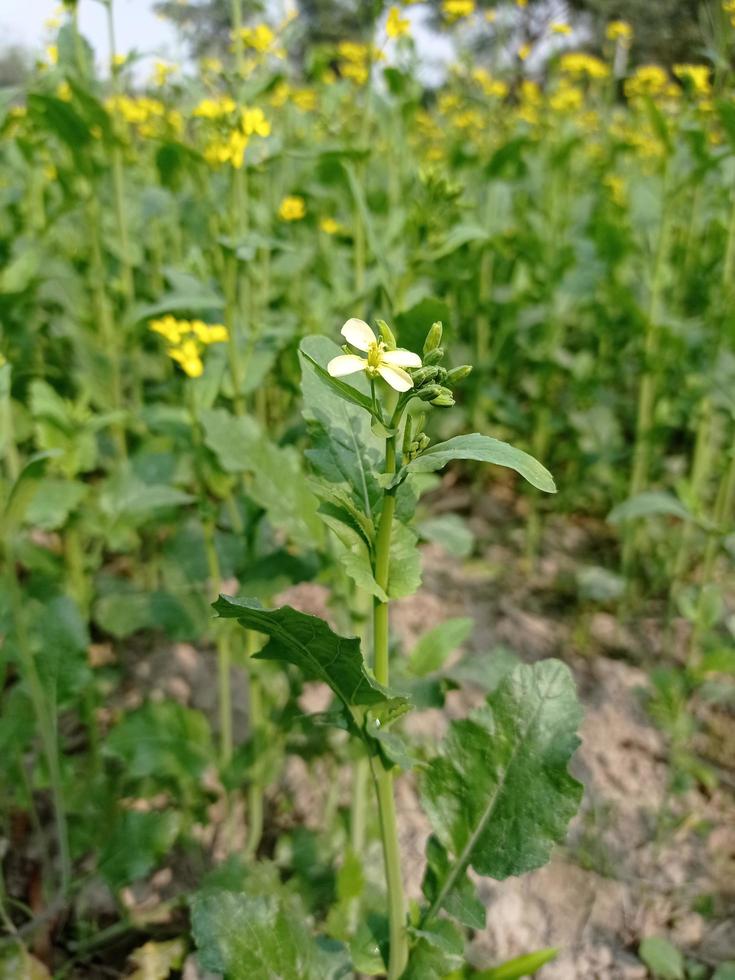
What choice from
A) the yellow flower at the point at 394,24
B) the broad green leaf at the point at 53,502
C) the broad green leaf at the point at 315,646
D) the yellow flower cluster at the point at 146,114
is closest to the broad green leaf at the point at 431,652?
the broad green leaf at the point at 315,646

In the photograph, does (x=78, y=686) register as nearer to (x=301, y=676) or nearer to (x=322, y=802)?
(x=301, y=676)

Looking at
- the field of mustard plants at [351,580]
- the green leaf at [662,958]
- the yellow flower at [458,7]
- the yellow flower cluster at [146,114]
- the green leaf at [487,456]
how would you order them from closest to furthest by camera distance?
the green leaf at [487,456]
the field of mustard plants at [351,580]
the green leaf at [662,958]
the yellow flower at [458,7]
the yellow flower cluster at [146,114]

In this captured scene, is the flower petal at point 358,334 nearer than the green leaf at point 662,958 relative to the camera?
Yes

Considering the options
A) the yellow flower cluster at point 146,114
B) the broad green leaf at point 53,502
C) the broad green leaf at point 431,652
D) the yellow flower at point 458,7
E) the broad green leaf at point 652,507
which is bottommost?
the broad green leaf at point 652,507

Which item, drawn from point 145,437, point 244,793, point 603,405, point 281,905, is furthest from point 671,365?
point 281,905

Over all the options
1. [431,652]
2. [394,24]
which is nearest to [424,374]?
[431,652]

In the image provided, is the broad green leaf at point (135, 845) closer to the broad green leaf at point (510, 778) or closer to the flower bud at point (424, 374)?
the broad green leaf at point (510, 778)

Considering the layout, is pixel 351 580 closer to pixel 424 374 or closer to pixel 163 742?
pixel 163 742
